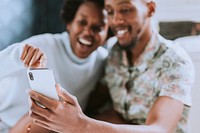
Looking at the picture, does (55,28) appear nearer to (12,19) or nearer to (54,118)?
(12,19)

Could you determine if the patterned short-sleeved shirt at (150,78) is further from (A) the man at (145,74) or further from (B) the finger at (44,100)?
(B) the finger at (44,100)

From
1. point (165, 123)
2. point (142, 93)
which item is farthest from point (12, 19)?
point (165, 123)

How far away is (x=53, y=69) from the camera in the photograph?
1.37 meters

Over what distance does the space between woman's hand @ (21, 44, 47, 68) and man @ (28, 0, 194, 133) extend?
12.0 inches

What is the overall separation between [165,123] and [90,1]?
496 millimetres

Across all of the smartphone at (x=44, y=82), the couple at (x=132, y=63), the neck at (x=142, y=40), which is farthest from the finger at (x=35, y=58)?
the neck at (x=142, y=40)

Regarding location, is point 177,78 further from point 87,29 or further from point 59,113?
point 59,113

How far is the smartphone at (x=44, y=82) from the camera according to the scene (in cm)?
97

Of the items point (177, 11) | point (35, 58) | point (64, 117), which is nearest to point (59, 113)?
point (64, 117)

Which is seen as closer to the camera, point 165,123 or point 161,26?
point 165,123

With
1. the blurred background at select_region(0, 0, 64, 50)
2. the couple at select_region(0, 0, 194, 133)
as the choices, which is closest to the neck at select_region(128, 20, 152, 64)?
the couple at select_region(0, 0, 194, 133)

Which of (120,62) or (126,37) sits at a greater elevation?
(126,37)

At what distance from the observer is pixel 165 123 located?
1184mm

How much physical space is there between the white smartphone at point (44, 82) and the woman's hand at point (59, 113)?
1cm
